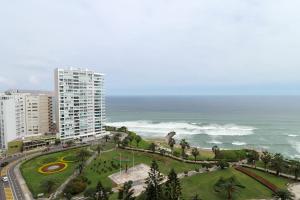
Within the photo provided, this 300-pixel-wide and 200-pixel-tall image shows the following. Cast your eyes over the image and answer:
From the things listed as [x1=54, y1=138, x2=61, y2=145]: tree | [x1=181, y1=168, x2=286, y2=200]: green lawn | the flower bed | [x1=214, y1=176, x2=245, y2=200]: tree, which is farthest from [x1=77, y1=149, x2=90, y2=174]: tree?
the flower bed

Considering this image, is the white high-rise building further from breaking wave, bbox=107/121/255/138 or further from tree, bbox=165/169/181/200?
tree, bbox=165/169/181/200

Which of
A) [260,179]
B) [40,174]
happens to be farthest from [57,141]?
[260,179]

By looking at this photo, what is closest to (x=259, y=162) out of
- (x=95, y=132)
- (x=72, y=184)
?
(x=72, y=184)

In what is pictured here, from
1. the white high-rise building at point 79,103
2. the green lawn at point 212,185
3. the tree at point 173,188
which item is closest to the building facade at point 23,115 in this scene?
the white high-rise building at point 79,103

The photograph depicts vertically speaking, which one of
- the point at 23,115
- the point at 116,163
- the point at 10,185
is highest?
the point at 23,115

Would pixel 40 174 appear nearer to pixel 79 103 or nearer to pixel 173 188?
pixel 173 188

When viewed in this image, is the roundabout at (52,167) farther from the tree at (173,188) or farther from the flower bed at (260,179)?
the flower bed at (260,179)
